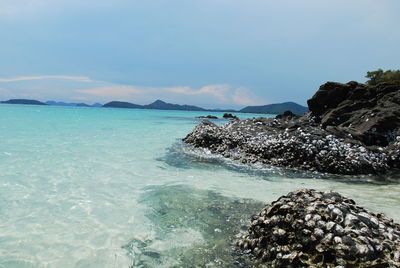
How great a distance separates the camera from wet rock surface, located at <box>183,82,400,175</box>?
13.9 metres

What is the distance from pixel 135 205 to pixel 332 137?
11.6 metres

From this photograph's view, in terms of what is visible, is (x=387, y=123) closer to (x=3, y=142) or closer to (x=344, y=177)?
(x=344, y=177)

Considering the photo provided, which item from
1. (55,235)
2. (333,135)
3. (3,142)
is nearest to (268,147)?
(333,135)

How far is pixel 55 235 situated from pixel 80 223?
0.69 m

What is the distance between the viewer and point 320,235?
466 cm

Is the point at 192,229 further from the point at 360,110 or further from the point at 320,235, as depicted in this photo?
the point at 360,110

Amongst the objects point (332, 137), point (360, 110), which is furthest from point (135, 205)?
point (360, 110)

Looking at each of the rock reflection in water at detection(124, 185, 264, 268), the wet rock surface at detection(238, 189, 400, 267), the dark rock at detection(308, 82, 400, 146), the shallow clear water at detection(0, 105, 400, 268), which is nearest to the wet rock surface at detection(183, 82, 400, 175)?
the dark rock at detection(308, 82, 400, 146)

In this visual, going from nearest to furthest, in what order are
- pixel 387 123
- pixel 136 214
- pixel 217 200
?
1. pixel 136 214
2. pixel 217 200
3. pixel 387 123

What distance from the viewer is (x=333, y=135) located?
608 inches

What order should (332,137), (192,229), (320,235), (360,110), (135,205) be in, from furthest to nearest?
(360,110) → (332,137) → (135,205) → (192,229) → (320,235)

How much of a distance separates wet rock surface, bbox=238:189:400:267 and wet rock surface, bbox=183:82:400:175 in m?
8.81

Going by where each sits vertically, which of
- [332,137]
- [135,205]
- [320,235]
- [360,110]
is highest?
[360,110]

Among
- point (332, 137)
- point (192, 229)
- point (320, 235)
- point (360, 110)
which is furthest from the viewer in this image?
point (360, 110)
